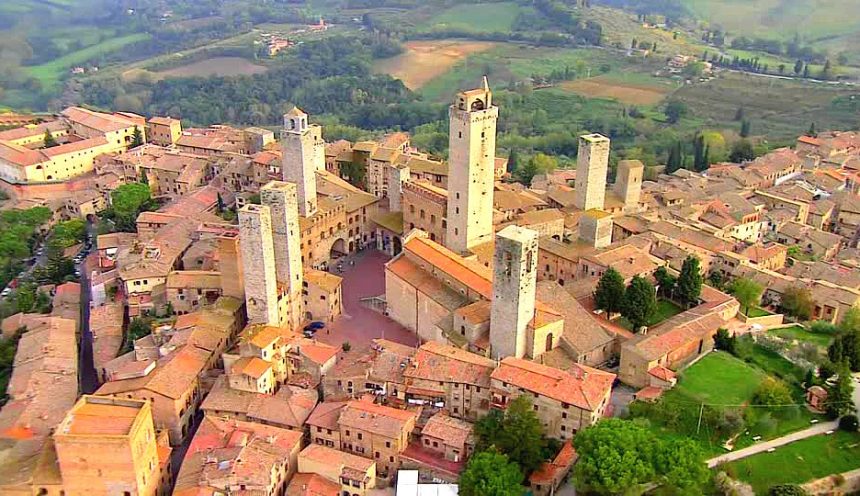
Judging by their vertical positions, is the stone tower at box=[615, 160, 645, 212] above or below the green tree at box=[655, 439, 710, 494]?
above

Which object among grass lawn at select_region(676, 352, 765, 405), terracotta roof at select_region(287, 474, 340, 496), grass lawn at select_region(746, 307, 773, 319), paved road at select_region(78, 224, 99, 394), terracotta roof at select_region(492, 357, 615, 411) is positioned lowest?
paved road at select_region(78, 224, 99, 394)

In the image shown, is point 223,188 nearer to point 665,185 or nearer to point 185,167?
point 185,167

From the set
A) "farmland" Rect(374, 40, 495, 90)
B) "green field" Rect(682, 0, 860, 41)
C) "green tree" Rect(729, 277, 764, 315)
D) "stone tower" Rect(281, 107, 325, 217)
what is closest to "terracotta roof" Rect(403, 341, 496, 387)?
"stone tower" Rect(281, 107, 325, 217)

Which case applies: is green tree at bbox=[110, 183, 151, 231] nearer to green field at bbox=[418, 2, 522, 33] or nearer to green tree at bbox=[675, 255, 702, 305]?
green tree at bbox=[675, 255, 702, 305]

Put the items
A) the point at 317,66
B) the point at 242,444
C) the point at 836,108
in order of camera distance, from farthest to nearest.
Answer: the point at 317,66 → the point at 836,108 → the point at 242,444

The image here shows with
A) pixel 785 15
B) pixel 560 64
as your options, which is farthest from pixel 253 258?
pixel 785 15

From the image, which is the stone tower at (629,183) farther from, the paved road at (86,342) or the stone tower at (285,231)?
the paved road at (86,342)
